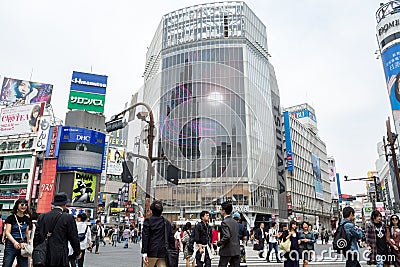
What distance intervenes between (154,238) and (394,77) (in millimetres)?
52528

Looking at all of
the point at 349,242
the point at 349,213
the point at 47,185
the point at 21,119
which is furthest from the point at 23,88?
the point at 349,242

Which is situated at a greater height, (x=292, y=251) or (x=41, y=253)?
(x=41, y=253)

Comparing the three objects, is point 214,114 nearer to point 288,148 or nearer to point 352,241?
point 288,148

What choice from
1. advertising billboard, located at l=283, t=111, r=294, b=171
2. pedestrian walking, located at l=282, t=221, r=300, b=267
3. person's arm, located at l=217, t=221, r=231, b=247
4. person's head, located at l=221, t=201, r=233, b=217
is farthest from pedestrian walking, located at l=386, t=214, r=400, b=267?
advertising billboard, located at l=283, t=111, r=294, b=171

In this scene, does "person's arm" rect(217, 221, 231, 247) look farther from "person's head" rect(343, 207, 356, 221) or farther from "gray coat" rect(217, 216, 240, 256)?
"person's head" rect(343, 207, 356, 221)

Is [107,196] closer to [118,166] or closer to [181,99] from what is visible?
[118,166]

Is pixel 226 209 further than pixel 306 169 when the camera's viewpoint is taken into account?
No

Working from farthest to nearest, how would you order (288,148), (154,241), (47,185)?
1. (288,148)
2. (47,185)
3. (154,241)

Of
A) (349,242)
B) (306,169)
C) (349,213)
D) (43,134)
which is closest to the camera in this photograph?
(349,242)

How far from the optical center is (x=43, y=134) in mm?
47625

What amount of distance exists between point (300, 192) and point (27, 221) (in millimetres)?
65178

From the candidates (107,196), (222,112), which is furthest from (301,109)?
(107,196)

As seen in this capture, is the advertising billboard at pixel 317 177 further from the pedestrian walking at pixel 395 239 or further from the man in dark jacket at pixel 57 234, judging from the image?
the man in dark jacket at pixel 57 234

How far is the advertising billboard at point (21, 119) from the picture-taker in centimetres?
4953
